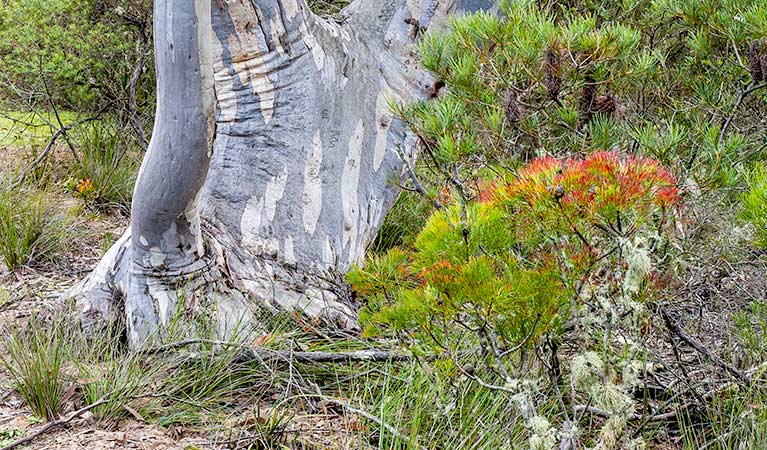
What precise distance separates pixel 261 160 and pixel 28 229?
2.09 meters

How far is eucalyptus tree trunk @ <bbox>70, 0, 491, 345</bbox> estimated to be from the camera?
3.57m

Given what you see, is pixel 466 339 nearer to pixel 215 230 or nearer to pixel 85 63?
pixel 215 230

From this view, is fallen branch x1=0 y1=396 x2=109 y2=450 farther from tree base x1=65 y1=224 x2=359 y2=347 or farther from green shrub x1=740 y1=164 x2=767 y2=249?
green shrub x1=740 y1=164 x2=767 y2=249

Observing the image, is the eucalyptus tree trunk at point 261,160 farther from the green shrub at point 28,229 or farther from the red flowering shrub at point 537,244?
the red flowering shrub at point 537,244

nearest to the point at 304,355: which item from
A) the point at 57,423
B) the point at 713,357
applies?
the point at 57,423

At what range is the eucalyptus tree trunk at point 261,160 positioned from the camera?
3566 millimetres

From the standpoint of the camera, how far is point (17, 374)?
127 inches

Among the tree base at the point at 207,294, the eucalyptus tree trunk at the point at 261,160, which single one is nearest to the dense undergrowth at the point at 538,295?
the tree base at the point at 207,294

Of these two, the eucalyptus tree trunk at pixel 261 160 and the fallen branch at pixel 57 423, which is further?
the eucalyptus tree trunk at pixel 261 160

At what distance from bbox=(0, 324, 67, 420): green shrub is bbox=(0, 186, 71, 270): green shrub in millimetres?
2173

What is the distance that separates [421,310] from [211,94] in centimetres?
183

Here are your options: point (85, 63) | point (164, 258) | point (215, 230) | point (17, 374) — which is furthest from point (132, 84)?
point (17, 374)

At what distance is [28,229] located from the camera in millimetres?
5453

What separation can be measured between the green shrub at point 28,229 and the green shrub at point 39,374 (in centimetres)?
217
